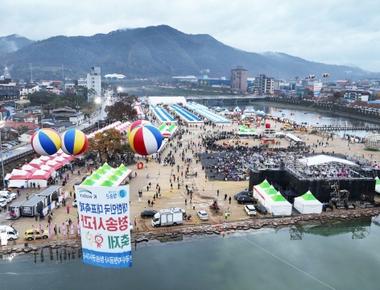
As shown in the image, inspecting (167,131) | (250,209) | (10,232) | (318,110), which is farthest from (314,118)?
(10,232)

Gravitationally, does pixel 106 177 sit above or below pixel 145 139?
below

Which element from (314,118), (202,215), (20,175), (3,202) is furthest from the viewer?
(314,118)

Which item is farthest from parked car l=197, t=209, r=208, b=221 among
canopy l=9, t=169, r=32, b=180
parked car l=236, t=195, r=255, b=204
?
canopy l=9, t=169, r=32, b=180

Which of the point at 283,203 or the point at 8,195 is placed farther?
the point at 8,195

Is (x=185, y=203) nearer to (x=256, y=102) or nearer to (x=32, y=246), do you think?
(x=32, y=246)

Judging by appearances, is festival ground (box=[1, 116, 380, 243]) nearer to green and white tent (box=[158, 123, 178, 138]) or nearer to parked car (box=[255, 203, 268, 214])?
parked car (box=[255, 203, 268, 214])

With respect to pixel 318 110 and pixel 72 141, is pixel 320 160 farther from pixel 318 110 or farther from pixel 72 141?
pixel 318 110

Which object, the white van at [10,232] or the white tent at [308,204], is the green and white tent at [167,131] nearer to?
the white tent at [308,204]
